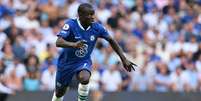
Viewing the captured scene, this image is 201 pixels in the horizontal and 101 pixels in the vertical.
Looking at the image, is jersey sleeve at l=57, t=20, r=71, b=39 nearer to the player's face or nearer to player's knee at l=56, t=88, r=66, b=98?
the player's face

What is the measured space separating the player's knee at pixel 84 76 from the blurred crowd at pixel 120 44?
16.5ft

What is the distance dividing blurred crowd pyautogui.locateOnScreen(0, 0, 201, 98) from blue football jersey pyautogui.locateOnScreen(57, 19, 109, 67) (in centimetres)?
481

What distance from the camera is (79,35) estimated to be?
11766 millimetres

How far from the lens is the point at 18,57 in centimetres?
1800

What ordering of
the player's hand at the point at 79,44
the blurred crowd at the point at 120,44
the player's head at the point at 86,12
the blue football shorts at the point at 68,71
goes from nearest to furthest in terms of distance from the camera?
the player's hand at the point at 79,44
the player's head at the point at 86,12
the blue football shorts at the point at 68,71
the blurred crowd at the point at 120,44

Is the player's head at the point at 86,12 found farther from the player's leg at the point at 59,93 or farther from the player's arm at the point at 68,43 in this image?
the player's leg at the point at 59,93

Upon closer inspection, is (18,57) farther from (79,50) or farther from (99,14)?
(79,50)

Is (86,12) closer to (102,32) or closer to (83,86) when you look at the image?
(102,32)

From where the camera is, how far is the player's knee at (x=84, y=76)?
37.8 ft

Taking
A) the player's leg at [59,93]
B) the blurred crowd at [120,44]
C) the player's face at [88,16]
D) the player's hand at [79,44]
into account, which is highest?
the blurred crowd at [120,44]

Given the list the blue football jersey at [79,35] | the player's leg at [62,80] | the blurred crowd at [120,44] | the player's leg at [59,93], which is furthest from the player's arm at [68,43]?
the blurred crowd at [120,44]

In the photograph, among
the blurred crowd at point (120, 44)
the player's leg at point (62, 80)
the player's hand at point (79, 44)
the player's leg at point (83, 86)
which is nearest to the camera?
the player's hand at point (79, 44)

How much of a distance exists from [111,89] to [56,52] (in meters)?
1.71

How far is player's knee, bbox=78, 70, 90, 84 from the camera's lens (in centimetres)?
1153
